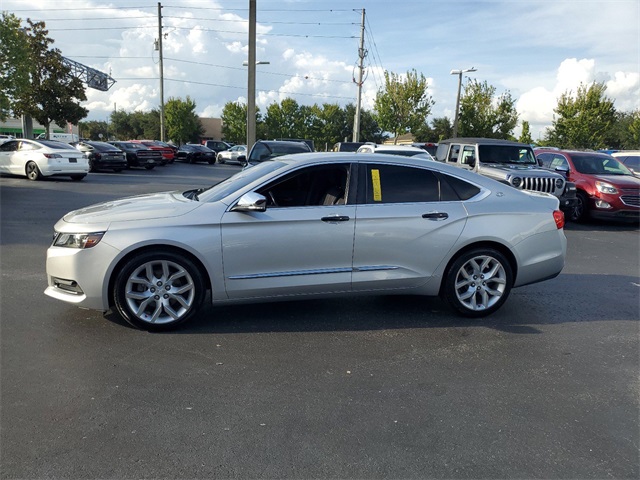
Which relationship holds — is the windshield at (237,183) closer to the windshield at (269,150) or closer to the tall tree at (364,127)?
the windshield at (269,150)

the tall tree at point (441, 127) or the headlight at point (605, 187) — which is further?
the tall tree at point (441, 127)

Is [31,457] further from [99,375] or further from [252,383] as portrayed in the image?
[252,383]

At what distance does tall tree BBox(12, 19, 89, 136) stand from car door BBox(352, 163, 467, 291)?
1299 inches

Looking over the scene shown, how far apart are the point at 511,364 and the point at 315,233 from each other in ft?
6.43

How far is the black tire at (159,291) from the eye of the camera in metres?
4.45

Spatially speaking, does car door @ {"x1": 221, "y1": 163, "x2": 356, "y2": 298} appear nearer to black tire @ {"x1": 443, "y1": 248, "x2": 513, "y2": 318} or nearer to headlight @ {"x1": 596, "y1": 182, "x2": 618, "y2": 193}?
black tire @ {"x1": 443, "y1": 248, "x2": 513, "y2": 318}

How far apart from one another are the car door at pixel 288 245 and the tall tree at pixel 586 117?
134 feet

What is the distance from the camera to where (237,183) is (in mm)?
5004

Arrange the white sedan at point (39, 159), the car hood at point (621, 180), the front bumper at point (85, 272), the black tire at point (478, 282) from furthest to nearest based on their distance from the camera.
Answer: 1. the white sedan at point (39, 159)
2. the car hood at point (621, 180)
3. the black tire at point (478, 282)
4. the front bumper at point (85, 272)

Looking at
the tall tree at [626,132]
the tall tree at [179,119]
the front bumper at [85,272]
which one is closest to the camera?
the front bumper at [85,272]

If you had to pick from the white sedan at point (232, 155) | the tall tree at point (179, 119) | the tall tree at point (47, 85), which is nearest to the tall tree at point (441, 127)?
the white sedan at point (232, 155)

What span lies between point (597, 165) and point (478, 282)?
32.2 feet

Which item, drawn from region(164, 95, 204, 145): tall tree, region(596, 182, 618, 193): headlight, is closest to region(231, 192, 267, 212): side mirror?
region(596, 182, 618, 193): headlight

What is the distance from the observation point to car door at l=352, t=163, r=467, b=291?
4828 millimetres
